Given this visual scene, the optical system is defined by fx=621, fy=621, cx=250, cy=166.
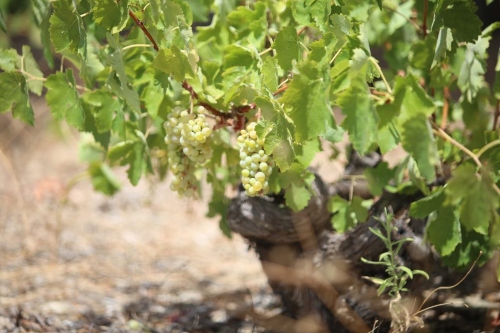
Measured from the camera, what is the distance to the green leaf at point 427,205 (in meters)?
1.25

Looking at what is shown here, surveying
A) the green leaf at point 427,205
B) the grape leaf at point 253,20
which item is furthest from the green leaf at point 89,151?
the green leaf at point 427,205

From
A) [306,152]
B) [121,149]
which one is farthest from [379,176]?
[121,149]

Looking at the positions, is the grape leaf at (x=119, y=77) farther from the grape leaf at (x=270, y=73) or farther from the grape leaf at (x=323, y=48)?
the grape leaf at (x=323, y=48)

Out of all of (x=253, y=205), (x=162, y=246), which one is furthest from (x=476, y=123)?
(x=162, y=246)

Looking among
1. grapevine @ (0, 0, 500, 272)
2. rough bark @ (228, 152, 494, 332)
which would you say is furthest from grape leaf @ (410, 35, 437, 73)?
rough bark @ (228, 152, 494, 332)

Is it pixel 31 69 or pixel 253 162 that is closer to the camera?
pixel 253 162

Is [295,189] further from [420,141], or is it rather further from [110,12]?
[110,12]

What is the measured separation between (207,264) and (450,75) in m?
Answer: 1.36

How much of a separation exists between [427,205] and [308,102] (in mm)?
382

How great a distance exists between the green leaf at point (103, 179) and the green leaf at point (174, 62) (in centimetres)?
89

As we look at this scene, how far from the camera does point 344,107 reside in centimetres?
101

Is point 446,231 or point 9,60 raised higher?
point 9,60

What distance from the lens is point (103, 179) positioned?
2031 millimetres

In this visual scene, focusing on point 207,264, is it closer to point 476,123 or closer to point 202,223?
point 202,223
